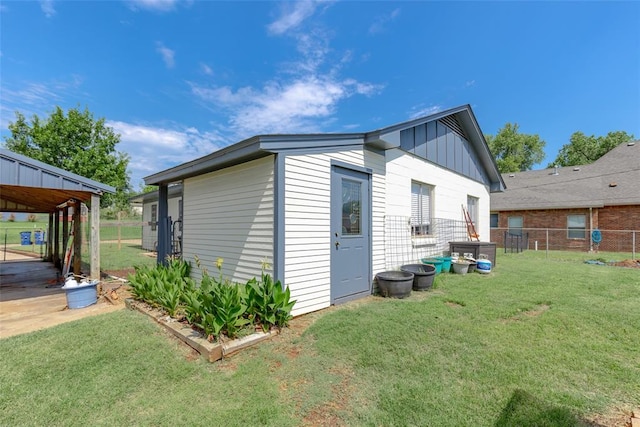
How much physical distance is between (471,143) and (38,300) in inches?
516

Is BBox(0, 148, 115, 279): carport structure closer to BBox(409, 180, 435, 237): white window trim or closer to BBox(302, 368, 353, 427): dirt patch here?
BBox(302, 368, 353, 427): dirt patch

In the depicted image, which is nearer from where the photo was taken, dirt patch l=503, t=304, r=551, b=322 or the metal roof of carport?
dirt patch l=503, t=304, r=551, b=322

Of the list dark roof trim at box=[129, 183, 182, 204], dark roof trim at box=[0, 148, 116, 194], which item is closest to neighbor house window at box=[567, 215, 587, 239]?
dark roof trim at box=[129, 183, 182, 204]

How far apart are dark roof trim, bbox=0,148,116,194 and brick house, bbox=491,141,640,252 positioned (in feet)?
56.3

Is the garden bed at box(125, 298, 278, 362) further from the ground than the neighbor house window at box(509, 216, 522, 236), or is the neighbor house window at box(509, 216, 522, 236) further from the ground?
the neighbor house window at box(509, 216, 522, 236)

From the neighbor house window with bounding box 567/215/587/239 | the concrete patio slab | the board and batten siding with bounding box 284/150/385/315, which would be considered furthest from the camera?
the neighbor house window with bounding box 567/215/587/239

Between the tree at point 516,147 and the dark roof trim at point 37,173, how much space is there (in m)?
36.1

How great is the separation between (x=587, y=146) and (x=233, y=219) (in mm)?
38293

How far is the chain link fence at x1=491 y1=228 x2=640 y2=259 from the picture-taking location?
543 inches

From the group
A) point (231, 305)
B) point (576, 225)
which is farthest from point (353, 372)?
point (576, 225)

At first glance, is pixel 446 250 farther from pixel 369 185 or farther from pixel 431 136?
pixel 369 185

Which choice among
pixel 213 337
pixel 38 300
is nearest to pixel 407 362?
pixel 213 337

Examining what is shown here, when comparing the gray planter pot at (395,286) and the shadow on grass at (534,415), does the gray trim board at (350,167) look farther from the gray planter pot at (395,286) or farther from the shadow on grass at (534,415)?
the shadow on grass at (534,415)

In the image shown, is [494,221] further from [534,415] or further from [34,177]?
[34,177]
